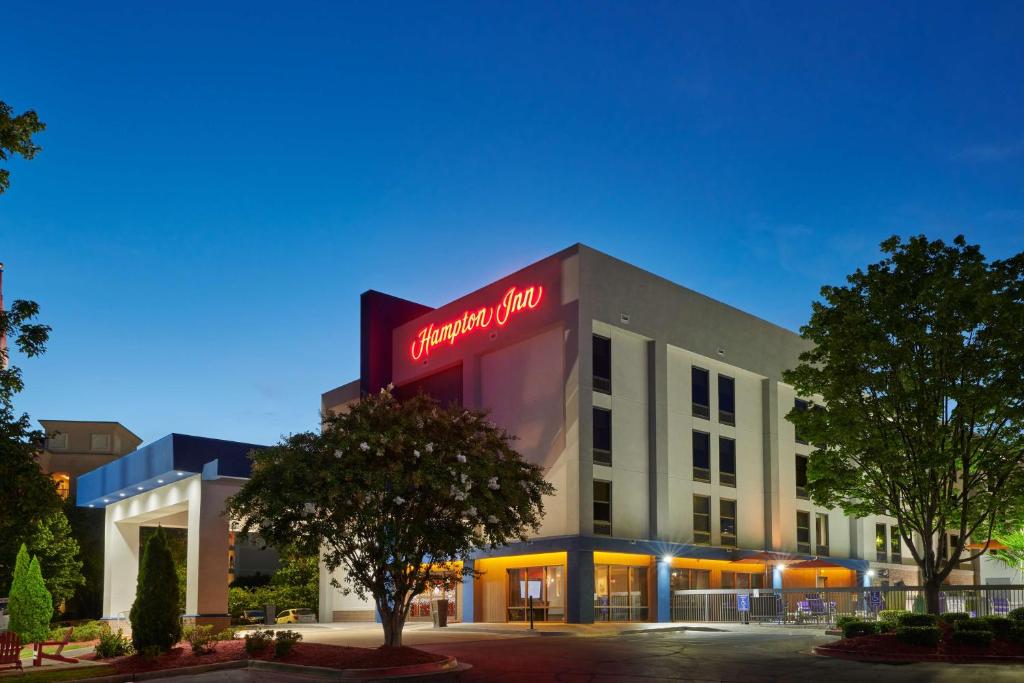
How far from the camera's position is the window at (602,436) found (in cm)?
4303

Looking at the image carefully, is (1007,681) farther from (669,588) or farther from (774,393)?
(774,393)

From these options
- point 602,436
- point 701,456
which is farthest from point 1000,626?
point 701,456

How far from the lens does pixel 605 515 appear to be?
4294cm

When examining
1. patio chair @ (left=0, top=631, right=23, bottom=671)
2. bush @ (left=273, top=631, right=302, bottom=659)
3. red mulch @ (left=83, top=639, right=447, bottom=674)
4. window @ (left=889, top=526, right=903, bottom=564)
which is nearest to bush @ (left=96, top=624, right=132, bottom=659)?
red mulch @ (left=83, top=639, right=447, bottom=674)

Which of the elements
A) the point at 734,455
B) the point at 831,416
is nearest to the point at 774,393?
the point at 734,455

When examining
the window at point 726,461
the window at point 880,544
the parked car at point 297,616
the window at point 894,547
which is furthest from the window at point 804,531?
the parked car at point 297,616

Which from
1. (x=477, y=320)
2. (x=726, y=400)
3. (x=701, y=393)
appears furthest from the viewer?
(x=726, y=400)

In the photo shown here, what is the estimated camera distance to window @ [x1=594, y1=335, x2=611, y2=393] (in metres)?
43.7

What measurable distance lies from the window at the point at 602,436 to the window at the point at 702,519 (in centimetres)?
709

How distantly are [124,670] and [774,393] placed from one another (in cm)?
3850

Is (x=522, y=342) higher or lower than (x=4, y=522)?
higher

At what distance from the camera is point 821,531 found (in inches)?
2194

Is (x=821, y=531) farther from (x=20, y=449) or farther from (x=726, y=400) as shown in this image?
(x=20, y=449)

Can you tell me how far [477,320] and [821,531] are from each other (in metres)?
23.9
